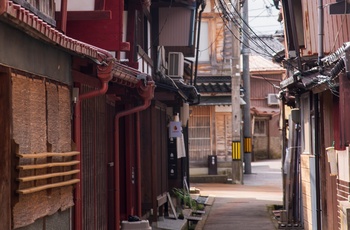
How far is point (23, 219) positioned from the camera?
913 centimetres

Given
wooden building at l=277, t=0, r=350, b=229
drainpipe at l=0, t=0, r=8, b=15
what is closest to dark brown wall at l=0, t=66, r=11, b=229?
drainpipe at l=0, t=0, r=8, b=15

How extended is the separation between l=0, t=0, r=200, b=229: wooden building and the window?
52.9 m

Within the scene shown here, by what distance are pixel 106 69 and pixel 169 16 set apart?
13775 millimetres

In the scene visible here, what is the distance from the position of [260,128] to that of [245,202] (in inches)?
1645

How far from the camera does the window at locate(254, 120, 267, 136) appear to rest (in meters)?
73.6

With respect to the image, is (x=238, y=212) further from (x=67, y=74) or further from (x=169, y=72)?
(x=67, y=74)

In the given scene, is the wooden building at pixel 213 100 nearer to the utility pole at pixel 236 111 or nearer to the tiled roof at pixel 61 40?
the utility pole at pixel 236 111

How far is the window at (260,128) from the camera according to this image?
7356 centimetres

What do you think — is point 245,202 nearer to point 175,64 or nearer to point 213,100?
point 175,64

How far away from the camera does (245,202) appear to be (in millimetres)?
32594

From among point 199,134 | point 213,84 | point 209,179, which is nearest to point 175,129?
point 209,179

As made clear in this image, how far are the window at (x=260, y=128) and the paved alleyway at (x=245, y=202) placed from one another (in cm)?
2116

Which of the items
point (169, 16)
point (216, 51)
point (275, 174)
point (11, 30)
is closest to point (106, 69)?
point (11, 30)

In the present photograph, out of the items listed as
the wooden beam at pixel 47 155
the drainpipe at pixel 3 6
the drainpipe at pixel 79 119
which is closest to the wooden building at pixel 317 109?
the drainpipe at pixel 79 119
